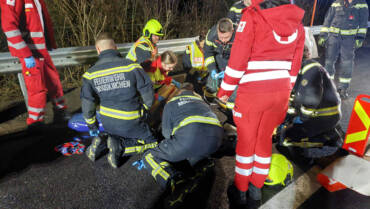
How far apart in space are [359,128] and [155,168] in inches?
99.3

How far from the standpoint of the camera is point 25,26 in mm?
3645

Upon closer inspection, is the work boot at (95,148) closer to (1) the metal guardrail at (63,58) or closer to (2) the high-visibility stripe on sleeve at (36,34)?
(1) the metal guardrail at (63,58)

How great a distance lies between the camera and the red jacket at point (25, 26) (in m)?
3.34

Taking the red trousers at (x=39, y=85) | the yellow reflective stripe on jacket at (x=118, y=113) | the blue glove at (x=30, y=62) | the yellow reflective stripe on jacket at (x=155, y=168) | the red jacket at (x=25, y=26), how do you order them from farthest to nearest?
the red trousers at (x=39, y=85) < the blue glove at (x=30, y=62) < the red jacket at (x=25, y=26) < the yellow reflective stripe on jacket at (x=118, y=113) < the yellow reflective stripe on jacket at (x=155, y=168)

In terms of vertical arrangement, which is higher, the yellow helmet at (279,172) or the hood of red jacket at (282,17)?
the hood of red jacket at (282,17)

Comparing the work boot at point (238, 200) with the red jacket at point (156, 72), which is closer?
the work boot at point (238, 200)

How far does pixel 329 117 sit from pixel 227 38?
6.07ft

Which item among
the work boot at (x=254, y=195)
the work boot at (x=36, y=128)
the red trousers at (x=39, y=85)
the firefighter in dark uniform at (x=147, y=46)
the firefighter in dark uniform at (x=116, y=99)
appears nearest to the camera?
the work boot at (x=254, y=195)

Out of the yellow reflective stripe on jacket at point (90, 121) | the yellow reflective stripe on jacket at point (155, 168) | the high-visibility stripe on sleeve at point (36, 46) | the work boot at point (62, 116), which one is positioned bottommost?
the work boot at point (62, 116)

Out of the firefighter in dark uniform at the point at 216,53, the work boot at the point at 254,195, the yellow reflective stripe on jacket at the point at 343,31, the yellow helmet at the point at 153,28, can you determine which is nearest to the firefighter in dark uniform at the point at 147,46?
the yellow helmet at the point at 153,28

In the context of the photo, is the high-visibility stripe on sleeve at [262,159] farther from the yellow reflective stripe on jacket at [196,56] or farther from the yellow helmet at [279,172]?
the yellow reflective stripe on jacket at [196,56]

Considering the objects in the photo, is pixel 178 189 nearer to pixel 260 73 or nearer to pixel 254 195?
pixel 254 195

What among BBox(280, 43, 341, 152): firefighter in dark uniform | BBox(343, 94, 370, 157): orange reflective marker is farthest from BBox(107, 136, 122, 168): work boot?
BBox(343, 94, 370, 157): orange reflective marker

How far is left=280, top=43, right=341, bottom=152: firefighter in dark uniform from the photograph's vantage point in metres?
2.65
